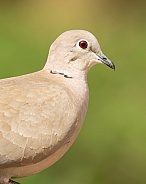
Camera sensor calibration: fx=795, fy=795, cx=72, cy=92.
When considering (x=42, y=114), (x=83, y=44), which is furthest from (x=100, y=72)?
(x=42, y=114)

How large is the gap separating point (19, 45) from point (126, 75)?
2.37ft

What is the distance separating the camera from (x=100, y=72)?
15.4 feet

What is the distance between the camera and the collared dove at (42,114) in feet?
6.72

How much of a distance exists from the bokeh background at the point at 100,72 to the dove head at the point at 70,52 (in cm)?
140

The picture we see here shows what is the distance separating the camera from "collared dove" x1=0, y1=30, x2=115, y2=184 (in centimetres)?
205

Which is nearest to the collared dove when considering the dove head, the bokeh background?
the dove head

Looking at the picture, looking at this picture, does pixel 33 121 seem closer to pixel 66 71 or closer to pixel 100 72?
pixel 66 71

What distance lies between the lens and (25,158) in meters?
2.04

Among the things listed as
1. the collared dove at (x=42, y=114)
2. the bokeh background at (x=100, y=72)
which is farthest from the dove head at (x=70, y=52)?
the bokeh background at (x=100, y=72)

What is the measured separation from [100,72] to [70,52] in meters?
2.47

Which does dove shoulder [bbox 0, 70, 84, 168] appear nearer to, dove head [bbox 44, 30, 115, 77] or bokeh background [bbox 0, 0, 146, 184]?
dove head [bbox 44, 30, 115, 77]

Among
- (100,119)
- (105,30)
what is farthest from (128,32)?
(100,119)

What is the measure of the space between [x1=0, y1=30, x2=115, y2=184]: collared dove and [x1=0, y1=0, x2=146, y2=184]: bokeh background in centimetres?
142

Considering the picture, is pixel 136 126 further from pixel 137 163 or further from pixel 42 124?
pixel 42 124
